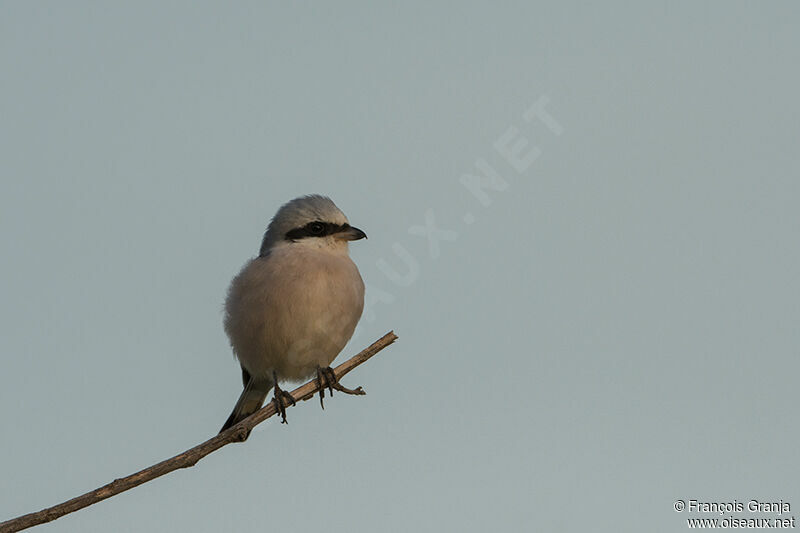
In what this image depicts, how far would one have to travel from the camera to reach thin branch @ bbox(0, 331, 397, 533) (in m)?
5.29

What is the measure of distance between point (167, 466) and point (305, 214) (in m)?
2.97

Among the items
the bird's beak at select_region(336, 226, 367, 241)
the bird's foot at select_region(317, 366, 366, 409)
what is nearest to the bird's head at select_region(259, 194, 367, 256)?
the bird's beak at select_region(336, 226, 367, 241)

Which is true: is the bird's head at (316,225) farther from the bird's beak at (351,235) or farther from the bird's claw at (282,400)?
the bird's claw at (282,400)

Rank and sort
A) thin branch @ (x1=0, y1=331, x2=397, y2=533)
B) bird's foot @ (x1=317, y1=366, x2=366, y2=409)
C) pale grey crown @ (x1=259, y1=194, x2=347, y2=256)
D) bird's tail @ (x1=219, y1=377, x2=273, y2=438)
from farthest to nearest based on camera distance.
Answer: bird's tail @ (x1=219, y1=377, x2=273, y2=438) < pale grey crown @ (x1=259, y1=194, x2=347, y2=256) < bird's foot @ (x1=317, y1=366, x2=366, y2=409) < thin branch @ (x1=0, y1=331, x2=397, y2=533)

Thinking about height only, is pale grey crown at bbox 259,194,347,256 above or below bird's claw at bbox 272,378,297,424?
above

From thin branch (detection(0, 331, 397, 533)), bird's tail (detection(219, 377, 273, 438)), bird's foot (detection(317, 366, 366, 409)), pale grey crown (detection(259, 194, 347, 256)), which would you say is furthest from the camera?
bird's tail (detection(219, 377, 273, 438))

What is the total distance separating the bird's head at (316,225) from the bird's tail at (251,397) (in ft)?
3.77

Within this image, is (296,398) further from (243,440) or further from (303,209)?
(303,209)

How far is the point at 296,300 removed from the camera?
303 inches

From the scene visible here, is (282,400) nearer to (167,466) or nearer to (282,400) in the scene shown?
(282,400)

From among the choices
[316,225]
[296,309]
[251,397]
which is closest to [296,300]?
[296,309]

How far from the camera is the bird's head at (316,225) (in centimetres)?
819

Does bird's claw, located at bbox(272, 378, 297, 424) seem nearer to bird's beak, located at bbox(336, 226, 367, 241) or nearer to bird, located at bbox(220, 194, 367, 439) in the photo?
bird, located at bbox(220, 194, 367, 439)

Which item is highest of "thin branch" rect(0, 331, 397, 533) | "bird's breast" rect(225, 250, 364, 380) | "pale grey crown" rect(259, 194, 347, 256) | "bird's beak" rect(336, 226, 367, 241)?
"pale grey crown" rect(259, 194, 347, 256)
